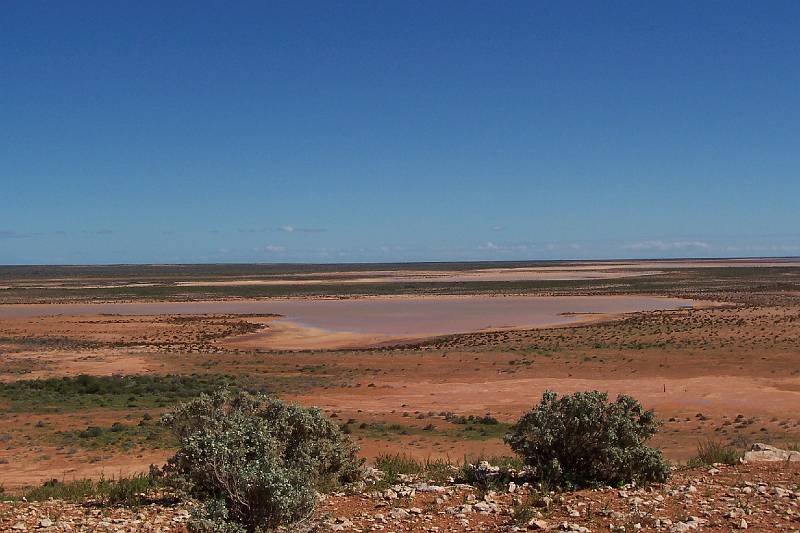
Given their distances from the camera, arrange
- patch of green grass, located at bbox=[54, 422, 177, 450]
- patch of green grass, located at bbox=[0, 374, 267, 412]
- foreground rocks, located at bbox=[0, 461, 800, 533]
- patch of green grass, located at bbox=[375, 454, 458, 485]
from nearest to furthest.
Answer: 1. foreground rocks, located at bbox=[0, 461, 800, 533]
2. patch of green grass, located at bbox=[375, 454, 458, 485]
3. patch of green grass, located at bbox=[54, 422, 177, 450]
4. patch of green grass, located at bbox=[0, 374, 267, 412]

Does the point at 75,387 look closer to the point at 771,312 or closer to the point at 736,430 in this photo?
the point at 736,430

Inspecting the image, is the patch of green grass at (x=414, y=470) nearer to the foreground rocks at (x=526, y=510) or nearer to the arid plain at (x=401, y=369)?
the foreground rocks at (x=526, y=510)

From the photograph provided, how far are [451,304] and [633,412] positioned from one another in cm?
6704

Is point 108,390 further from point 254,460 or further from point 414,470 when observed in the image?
point 254,460

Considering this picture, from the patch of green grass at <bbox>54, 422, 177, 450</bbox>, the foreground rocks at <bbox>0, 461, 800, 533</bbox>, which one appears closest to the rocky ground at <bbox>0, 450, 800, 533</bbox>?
the foreground rocks at <bbox>0, 461, 800, 533</bbox>

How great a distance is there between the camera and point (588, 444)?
8.12m

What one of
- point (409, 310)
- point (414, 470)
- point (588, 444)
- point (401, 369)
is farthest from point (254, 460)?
point (409, 310)

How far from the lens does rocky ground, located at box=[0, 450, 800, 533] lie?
661 centimetres

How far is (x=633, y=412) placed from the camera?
857 centimetres

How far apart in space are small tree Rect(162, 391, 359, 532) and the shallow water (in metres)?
39.2

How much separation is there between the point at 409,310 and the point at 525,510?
202 ft

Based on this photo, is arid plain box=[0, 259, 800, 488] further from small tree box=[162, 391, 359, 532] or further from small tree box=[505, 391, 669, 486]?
small tree box=[505, 391, 669, 486]

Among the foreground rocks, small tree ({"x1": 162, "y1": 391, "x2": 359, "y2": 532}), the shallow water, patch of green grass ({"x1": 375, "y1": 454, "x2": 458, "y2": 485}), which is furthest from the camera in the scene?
the shallow water

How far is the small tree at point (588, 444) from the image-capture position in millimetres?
7996
